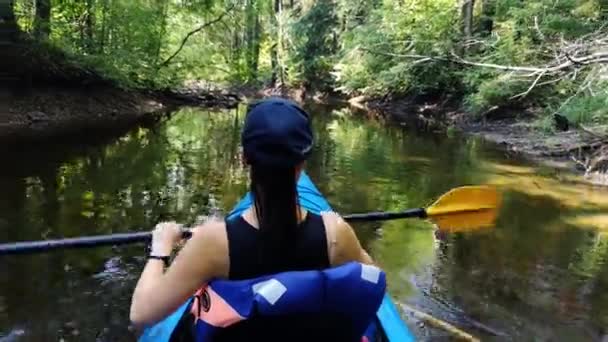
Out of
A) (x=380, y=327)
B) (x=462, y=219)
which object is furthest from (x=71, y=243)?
(x=462, y=219)

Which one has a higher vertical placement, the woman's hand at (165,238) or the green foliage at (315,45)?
the green foliage at (315,45)

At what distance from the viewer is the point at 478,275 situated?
478cm

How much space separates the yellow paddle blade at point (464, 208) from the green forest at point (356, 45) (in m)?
3.85

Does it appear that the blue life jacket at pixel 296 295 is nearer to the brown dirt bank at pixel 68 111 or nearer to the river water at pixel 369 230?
the river water at pixel 369 230

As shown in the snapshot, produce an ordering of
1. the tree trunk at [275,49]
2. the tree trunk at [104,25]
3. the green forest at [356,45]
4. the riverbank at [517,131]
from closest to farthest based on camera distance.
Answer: the riverbank at [517,131]
the green forest at [356,45]
the tree trunk at [104,25]
the tree trunk at [275,49]

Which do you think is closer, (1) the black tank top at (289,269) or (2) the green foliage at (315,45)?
(1) the black tank top at (289,269)

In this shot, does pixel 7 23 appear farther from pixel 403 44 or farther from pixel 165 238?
pixel 165 238

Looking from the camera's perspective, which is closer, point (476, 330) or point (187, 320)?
point (187, 320)

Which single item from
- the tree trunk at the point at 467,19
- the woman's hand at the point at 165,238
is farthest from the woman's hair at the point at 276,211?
the tree trunk at the point at 467,19

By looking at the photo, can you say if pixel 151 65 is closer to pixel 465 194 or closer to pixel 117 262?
pixel 117 262

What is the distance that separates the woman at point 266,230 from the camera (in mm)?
1605

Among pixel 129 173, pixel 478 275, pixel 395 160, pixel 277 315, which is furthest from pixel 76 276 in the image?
pixel 395 160

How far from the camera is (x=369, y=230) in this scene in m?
5.68

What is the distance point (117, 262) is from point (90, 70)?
10.2 meters
